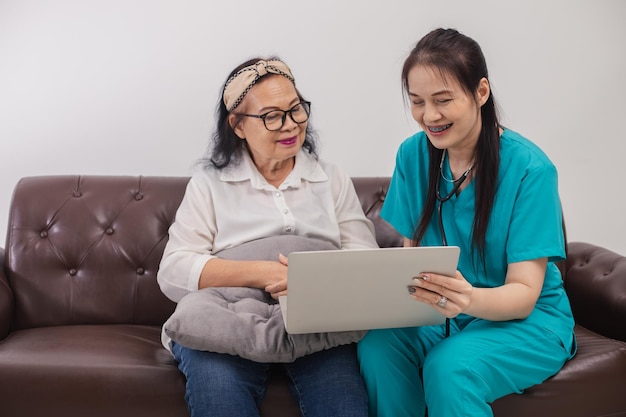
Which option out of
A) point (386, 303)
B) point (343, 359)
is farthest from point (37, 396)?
point (386, 303)

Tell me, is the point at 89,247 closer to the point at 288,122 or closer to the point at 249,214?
the point at 249,214

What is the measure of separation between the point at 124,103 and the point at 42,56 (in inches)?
13.3

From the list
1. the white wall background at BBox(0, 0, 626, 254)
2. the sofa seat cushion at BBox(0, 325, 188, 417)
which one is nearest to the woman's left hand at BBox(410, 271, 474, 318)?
the sofa seat cushion at BBox(0, 325, 188, 417)

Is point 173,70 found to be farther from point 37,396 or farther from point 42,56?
point 37,396

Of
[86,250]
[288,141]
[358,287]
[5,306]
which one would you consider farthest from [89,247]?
[358,287]

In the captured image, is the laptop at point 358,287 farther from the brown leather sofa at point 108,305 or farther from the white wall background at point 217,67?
the white wall background at point 217,67

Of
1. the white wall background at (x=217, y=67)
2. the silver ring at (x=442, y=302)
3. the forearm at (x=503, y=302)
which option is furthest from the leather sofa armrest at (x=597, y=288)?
the silver ring at (x=442, y=302)

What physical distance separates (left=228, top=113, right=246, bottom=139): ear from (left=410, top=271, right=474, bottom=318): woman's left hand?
0.83 meters

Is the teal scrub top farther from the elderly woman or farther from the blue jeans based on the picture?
the blue jeans

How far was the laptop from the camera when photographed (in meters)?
1.50

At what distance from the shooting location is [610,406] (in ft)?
6.09

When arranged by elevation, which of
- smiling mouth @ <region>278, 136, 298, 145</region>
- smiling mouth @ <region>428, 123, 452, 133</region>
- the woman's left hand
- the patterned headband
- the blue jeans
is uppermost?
the patterned headband

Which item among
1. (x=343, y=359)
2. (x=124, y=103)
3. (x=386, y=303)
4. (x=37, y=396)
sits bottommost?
(x=37, y=396)

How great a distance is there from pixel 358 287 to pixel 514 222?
1.54 feet
